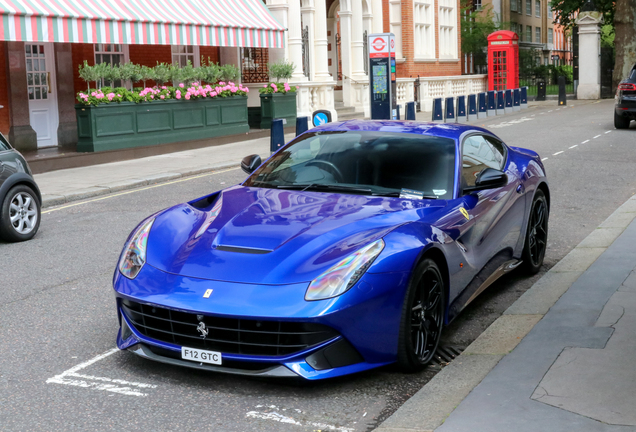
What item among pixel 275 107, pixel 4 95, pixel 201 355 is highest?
pixel 4 95

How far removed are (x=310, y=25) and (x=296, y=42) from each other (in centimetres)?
190

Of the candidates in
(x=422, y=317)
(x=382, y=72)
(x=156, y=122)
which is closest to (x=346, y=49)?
(x=382, y=72)

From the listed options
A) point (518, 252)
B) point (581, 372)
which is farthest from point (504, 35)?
point (581, 372)

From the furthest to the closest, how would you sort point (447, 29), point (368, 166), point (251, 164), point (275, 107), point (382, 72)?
point (447, 29) < point (275, 107) < point (382, 72) < point (251, 164) < point (368, 166)

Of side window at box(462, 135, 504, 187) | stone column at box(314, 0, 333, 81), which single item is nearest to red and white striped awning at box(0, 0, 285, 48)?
stone column at box(314, 0, 333, 81)

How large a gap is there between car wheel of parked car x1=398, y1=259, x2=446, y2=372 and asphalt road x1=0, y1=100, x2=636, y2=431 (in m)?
0.13

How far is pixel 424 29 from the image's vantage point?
3562 centimetres

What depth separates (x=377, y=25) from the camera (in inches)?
1201

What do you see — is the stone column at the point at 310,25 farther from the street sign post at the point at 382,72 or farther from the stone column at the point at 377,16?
the street sign post at the point at 382,72

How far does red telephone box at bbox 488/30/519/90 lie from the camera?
1431 inches

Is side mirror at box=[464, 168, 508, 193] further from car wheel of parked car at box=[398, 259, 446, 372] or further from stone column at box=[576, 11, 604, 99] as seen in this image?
stone column at box=[576, 11, 604, 99]

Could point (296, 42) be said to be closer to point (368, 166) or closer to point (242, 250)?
point (368, 166)

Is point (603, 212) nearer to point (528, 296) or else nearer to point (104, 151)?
point (528, 296)

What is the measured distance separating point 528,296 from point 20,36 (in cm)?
1206
